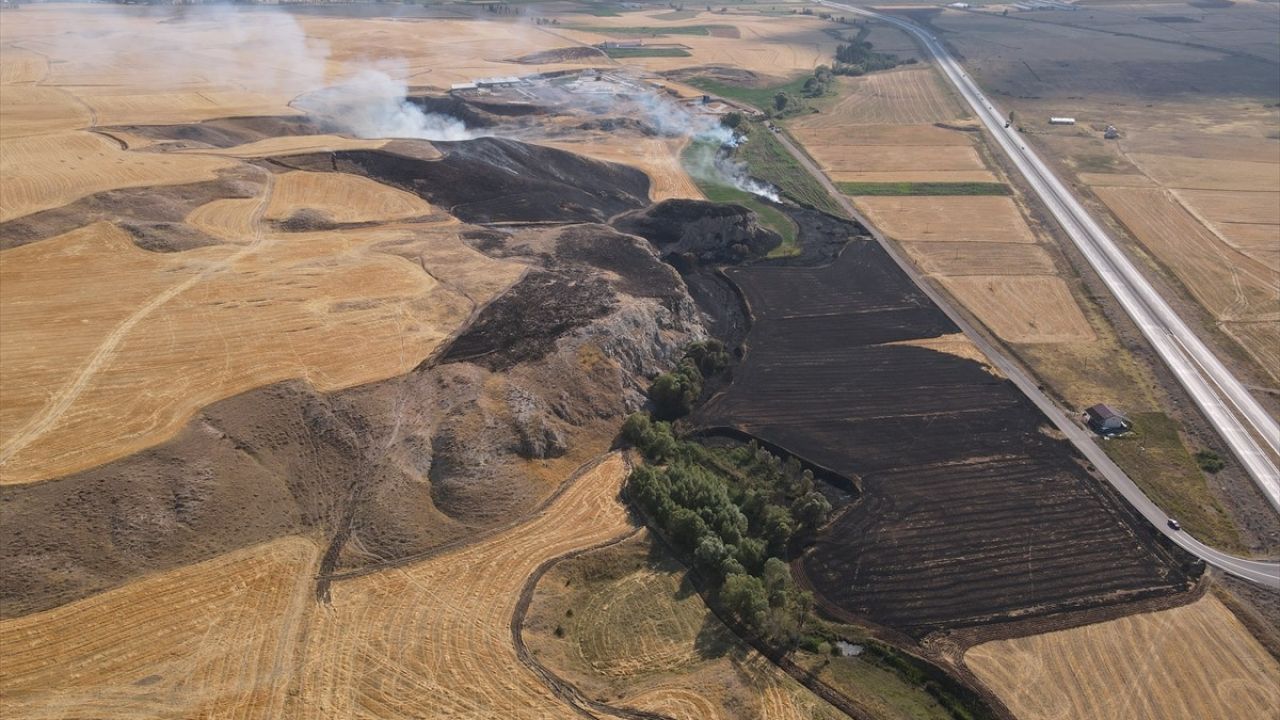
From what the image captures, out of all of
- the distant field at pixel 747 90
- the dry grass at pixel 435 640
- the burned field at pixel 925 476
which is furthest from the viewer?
the distant field at pixel 747 90

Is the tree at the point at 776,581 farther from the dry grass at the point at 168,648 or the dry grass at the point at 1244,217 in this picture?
the dry grass at the point at 1244,217

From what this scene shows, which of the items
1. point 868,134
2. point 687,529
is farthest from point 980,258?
point 687,529

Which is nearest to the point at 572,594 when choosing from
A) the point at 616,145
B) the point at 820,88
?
the point at 616,145

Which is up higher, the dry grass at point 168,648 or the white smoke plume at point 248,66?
the white smoke plume at point 248,66

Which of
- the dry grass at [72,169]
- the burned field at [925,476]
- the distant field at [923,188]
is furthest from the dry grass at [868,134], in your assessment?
the dry grass at [72,169]

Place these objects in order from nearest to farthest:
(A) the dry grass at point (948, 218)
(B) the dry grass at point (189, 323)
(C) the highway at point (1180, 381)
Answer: (B) the dry grass at point (189, 323), (C) the highway at point (1180, 381), (A) the dry grass at point (948, 218)

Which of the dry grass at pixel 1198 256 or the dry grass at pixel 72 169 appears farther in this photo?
the dry grass at pixel 1198 256

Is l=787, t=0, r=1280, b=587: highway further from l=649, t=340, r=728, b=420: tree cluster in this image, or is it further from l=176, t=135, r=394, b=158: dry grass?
l=176, t=135, r=394, b=158: dry grass
